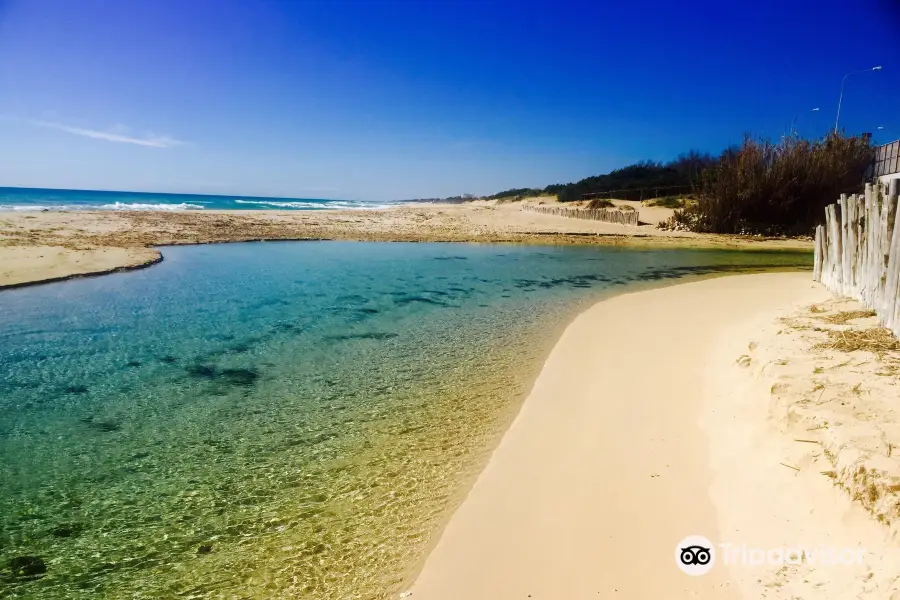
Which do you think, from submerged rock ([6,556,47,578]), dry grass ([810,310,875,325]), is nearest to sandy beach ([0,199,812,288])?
submerged rock ([6,556,47,578])

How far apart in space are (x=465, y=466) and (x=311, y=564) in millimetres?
1487

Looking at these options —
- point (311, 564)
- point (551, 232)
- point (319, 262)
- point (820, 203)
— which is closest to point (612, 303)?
point (311, 564)

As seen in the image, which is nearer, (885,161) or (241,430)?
(241,430)

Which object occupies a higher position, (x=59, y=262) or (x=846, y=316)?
(x=846, y=316)

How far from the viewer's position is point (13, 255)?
12.6m

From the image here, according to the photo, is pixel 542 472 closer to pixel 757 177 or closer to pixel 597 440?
pixel 597 440

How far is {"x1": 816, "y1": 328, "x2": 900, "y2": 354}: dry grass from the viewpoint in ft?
13.7

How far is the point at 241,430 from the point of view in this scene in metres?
4.50

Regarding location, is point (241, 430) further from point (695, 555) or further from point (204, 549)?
point (695, 555)

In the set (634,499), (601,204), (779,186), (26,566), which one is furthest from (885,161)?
(26,566)

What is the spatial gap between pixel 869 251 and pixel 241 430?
780cm

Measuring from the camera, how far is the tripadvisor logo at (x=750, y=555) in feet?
7.33

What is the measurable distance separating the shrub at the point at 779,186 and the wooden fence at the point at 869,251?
20.4 metres

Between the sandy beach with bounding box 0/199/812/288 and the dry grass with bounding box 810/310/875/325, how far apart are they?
48.4 feet
